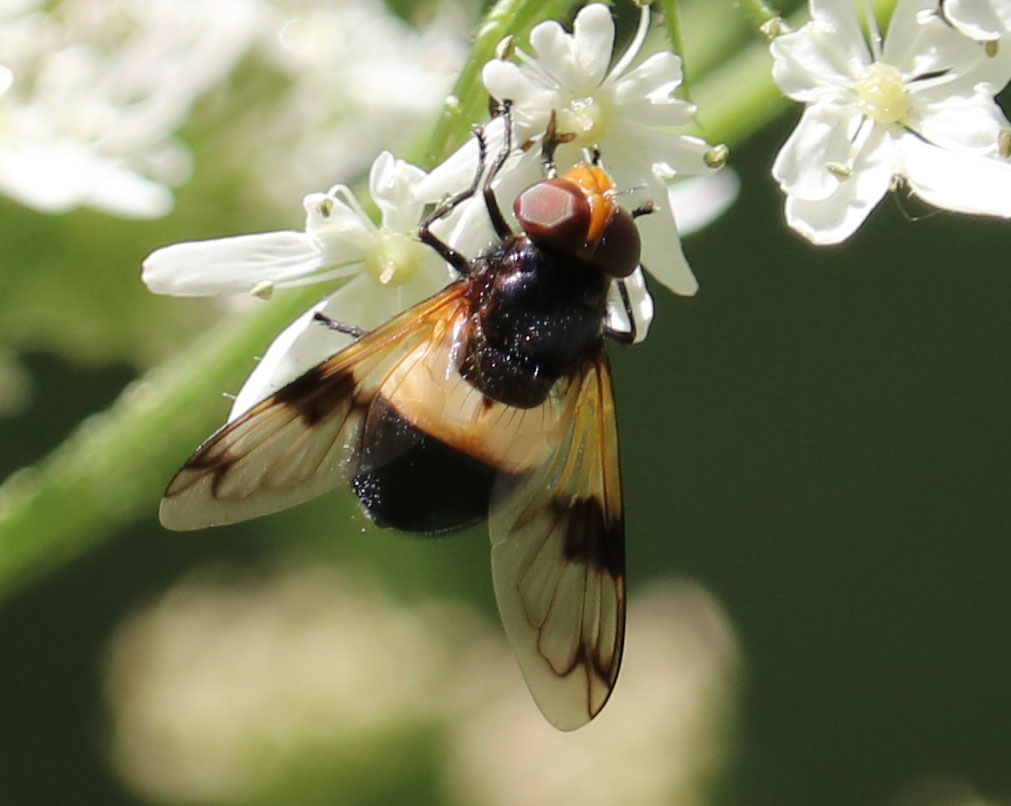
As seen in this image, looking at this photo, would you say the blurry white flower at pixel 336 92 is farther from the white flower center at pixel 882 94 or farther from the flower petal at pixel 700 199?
the white flower center at pixel 882 94

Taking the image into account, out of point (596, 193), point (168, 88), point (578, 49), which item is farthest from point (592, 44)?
point (168, 88)

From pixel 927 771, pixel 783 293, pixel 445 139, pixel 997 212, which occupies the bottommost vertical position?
pixel 927 771

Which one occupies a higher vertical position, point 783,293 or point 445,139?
point 445,139

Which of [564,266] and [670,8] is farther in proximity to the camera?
[564,266]

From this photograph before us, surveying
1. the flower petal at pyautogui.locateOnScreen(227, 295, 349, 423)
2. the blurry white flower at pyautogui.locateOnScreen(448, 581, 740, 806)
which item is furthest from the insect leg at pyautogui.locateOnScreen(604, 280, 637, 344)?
the blurry white flower at pyautogui.locateOnScreen(448, 581, 740, 806)

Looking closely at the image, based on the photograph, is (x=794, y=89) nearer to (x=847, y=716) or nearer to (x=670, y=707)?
(x=670, y=707)

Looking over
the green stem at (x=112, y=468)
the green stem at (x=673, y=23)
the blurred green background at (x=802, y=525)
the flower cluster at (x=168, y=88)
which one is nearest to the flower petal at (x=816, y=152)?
the green stem at (x=673, y=23)

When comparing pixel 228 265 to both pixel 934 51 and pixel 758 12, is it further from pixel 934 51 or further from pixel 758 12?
pixel 934 51

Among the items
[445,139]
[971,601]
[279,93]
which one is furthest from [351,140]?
[971,601]
